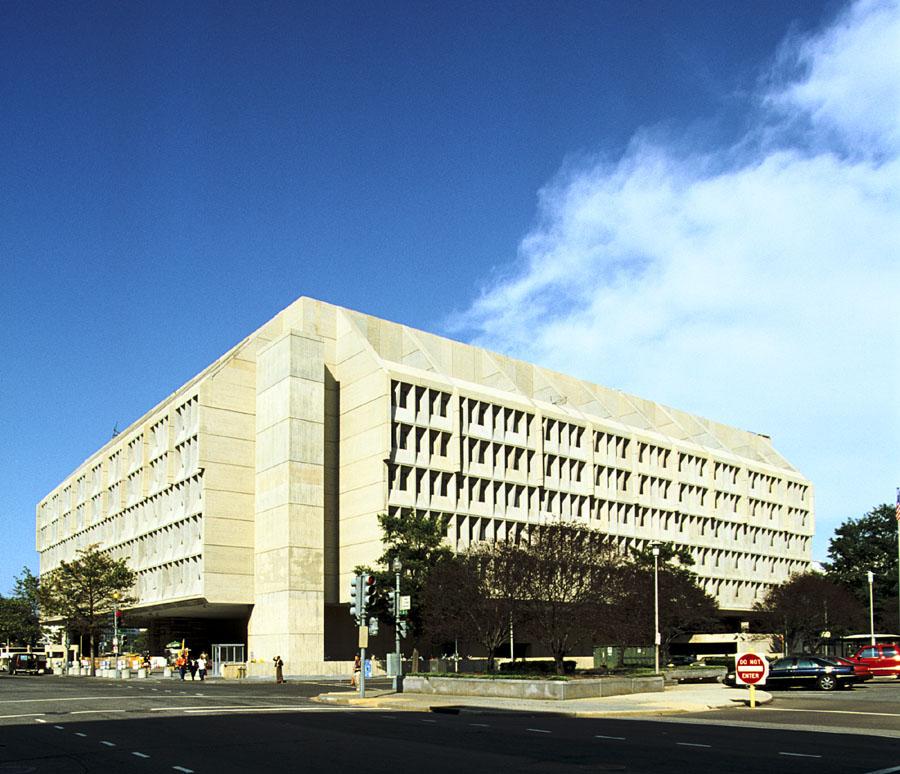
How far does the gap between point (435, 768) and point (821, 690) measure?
1198 inches

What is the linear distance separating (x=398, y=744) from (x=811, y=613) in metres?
66.1

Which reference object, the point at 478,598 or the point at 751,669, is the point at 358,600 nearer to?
the point at 478,598

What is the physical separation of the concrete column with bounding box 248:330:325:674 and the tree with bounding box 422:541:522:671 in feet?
75.6

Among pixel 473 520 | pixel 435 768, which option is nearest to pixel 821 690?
pixel 435 768

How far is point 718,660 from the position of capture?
67125 mm

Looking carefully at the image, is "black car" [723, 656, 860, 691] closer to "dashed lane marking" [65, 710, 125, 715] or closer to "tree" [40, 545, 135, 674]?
"dashed lane marking" [65, 710, 125, 715]

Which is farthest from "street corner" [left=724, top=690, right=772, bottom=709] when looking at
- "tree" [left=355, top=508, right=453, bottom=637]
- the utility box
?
the utility box

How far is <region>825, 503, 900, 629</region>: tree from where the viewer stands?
368ft

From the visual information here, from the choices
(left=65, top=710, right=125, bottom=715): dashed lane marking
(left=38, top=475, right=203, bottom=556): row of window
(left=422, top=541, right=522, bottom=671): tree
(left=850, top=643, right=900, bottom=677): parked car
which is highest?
(left=38, top=475, right=203, bottom=556): row of window

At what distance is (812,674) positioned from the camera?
41.9 metres

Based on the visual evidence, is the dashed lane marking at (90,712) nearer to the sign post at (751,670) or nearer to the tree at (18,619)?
the sign post at (751,670)

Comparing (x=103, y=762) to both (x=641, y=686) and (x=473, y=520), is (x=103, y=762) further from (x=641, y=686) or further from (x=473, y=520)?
(x=473, y=520)

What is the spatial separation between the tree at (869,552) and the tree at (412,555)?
217 ft

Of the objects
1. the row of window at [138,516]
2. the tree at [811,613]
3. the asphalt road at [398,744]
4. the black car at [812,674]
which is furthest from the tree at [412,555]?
the tree at [811,613]
